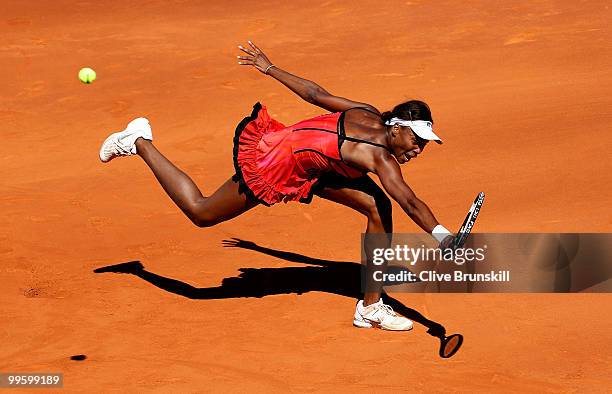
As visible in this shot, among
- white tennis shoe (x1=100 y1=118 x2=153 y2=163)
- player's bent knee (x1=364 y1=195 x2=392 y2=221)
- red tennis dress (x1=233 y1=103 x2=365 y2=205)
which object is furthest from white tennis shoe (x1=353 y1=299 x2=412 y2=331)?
white tennis shoe (x1=100 y1=118 x2=153 y2=163)

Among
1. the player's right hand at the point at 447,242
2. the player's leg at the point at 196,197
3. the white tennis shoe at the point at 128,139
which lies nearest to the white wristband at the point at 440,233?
the player's right hand at the point at 447,242

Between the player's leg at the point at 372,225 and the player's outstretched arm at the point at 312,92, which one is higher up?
the player's outstretched arm at the point at 312,92

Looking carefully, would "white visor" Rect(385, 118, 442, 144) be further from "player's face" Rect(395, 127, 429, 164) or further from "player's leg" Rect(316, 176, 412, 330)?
"player's leg" Rect(316, 176, 412, 330)

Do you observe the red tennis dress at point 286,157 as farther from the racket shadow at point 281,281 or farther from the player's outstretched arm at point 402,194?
the racket shadow at point 281,281

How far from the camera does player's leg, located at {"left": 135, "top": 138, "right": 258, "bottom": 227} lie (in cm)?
877

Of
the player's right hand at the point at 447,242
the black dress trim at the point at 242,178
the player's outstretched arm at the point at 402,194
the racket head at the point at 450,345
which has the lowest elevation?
the racket head at the point at 450,345

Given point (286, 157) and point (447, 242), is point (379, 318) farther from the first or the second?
point (286, 157)

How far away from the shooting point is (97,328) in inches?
334

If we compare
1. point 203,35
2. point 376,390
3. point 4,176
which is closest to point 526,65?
point 203,35

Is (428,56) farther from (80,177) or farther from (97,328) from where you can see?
(97,328)

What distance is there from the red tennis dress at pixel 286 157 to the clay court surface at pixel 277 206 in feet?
3.29

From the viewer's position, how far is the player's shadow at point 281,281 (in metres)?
9.37

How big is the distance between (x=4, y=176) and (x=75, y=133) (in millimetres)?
1836

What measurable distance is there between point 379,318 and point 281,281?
1421 mm
